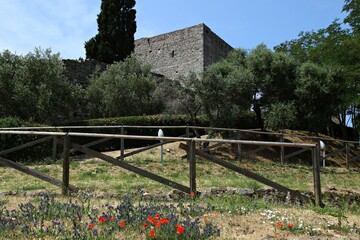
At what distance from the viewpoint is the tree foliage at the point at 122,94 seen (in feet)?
55.9

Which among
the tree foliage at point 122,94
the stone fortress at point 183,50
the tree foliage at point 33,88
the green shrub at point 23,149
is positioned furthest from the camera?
the stone fortress at point 183,50

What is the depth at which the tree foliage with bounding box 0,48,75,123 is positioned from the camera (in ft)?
46.0

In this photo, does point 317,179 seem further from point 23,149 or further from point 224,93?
point 224,93

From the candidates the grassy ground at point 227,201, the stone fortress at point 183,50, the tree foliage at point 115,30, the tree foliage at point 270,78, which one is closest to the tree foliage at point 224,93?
the tree foliage at point 270,78

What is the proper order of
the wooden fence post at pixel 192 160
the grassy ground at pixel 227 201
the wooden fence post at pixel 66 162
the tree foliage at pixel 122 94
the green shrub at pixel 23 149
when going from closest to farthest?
the grassy ground at pixel 227 201
the wooden fence post at pixel 192 160
the wooden fence post at pixel 66 162
the green shrub at pixel 23 149
the tree foliage at pixel 122 94

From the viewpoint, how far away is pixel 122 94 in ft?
56.2

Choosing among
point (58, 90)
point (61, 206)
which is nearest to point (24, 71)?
point (58, 90)

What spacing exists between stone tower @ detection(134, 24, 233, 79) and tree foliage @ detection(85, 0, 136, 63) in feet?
11.5

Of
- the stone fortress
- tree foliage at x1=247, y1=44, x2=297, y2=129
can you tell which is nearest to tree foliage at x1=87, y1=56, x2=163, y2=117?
tree foliage at x1=247, y1=44, x2=297, y2=129

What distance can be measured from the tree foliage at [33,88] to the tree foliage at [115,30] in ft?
24.1

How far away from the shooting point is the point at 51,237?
3.17 m

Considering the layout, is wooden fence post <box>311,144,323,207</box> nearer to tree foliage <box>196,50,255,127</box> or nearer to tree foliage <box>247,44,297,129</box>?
tree foliage <box>196,50,255,127</box>

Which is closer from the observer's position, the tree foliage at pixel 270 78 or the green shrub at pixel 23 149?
the green shrub at pixel 23 149

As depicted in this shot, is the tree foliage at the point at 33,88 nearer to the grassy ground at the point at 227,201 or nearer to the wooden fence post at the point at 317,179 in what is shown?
the grassy ground at the point at 227,201
